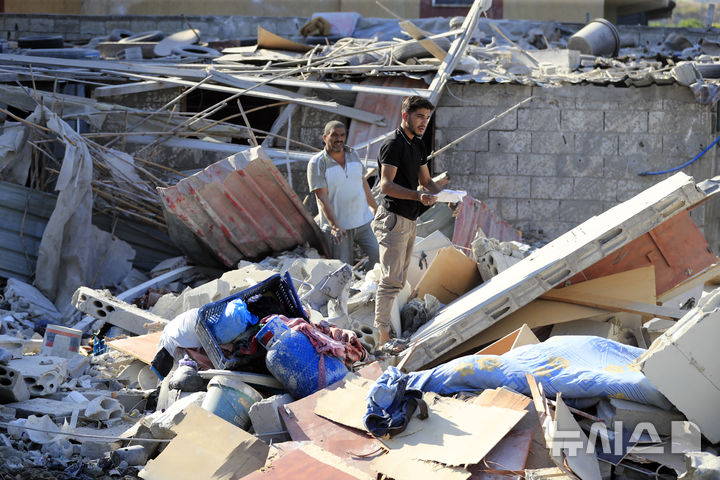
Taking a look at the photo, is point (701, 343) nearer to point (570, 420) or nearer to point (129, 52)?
point (570, 420)

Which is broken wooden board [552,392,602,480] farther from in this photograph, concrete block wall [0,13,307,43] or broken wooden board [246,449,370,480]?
concrete block wall [0,13,307,43]

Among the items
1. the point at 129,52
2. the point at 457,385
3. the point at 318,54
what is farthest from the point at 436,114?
the point at 457,385

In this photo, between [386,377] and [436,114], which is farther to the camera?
[436,114]

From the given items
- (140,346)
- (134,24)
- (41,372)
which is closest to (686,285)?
(140,346)

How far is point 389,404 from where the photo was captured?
4730 mm

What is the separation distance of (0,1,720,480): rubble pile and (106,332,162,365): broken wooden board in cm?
4

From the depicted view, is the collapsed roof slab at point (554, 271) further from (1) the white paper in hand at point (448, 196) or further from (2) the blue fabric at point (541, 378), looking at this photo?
(2) the blue fabric at point (541, 378)

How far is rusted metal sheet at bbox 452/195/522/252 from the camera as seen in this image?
8945mm

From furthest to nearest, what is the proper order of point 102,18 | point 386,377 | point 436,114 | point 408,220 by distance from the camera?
point 102,18, point 436,114, point 408,220, point 386,377

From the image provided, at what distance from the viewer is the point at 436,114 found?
11008 mm

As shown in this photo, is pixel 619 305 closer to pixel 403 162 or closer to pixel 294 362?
pixel 403 162

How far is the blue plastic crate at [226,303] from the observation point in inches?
215

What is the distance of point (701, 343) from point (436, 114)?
7.04 m

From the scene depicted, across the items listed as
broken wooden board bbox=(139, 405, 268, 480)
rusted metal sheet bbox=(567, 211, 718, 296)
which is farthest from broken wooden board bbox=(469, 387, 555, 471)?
rusted metal sheet bbox=(567, 211, 718, 296)
